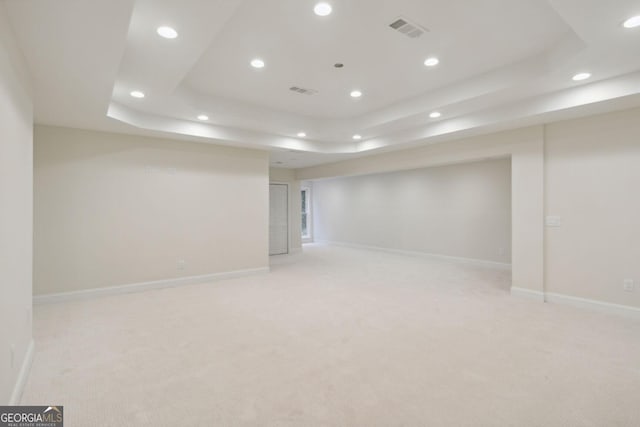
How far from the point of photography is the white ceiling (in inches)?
86.5

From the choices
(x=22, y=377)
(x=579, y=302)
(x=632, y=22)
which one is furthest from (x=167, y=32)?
A: (x=579, y=302)

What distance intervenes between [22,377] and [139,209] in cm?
305

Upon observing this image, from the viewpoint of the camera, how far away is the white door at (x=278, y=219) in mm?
9094

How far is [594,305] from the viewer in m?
3.99

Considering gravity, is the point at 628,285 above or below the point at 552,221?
below

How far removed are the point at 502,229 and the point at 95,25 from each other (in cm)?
728

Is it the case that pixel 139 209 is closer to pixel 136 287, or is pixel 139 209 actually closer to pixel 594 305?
pixel 136 287

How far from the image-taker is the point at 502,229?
22.0 ft

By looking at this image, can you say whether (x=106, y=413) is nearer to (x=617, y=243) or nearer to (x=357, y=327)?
(x=357, y=327)

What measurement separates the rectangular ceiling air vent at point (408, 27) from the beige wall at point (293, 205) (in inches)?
266

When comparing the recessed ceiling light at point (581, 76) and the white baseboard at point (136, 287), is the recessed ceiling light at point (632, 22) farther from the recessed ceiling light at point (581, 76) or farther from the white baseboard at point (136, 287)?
the white baseboard at point (136, 287)

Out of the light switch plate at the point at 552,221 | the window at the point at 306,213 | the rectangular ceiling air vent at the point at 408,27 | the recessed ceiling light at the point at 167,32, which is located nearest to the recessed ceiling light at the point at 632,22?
the rectangular ceiling air vent at the point at 408,27

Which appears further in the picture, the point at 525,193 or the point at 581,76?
the point at 525,193

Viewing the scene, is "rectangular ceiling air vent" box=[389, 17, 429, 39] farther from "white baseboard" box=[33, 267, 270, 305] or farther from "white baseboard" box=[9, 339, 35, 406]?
"white baseboard" box=[33, 267, 270, 305]
